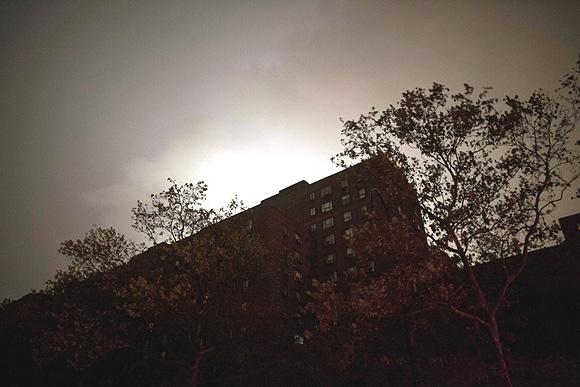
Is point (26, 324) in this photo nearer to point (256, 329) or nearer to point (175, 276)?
point (175, 276)

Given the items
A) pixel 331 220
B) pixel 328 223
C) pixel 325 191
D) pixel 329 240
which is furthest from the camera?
pixel 325 191

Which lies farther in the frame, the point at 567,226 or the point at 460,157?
the point at 567,226

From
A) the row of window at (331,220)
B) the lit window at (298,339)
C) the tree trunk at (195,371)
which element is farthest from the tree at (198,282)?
the row of window at (331,220)

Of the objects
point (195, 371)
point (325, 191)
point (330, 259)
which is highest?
point (325, 191)

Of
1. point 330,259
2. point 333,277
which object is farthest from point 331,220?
point 333,277

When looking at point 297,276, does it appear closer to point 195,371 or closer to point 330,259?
point 330,259

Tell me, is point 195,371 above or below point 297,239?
below

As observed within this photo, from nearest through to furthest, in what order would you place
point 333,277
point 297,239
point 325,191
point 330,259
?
point 333,277
point 330,259
point 297,239
point 325,191

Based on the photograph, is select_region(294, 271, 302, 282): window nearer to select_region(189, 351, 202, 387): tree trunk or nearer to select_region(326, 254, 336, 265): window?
select_region(326, 254, 336, 265): window

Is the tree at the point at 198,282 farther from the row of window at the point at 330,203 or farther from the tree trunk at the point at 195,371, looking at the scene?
the row of window at the point at 330,203

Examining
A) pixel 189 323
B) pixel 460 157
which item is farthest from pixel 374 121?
pixel 189 323

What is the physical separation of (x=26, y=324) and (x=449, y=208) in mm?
39836

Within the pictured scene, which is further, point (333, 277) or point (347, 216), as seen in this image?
point (347, 216)

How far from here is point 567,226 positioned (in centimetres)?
4844
